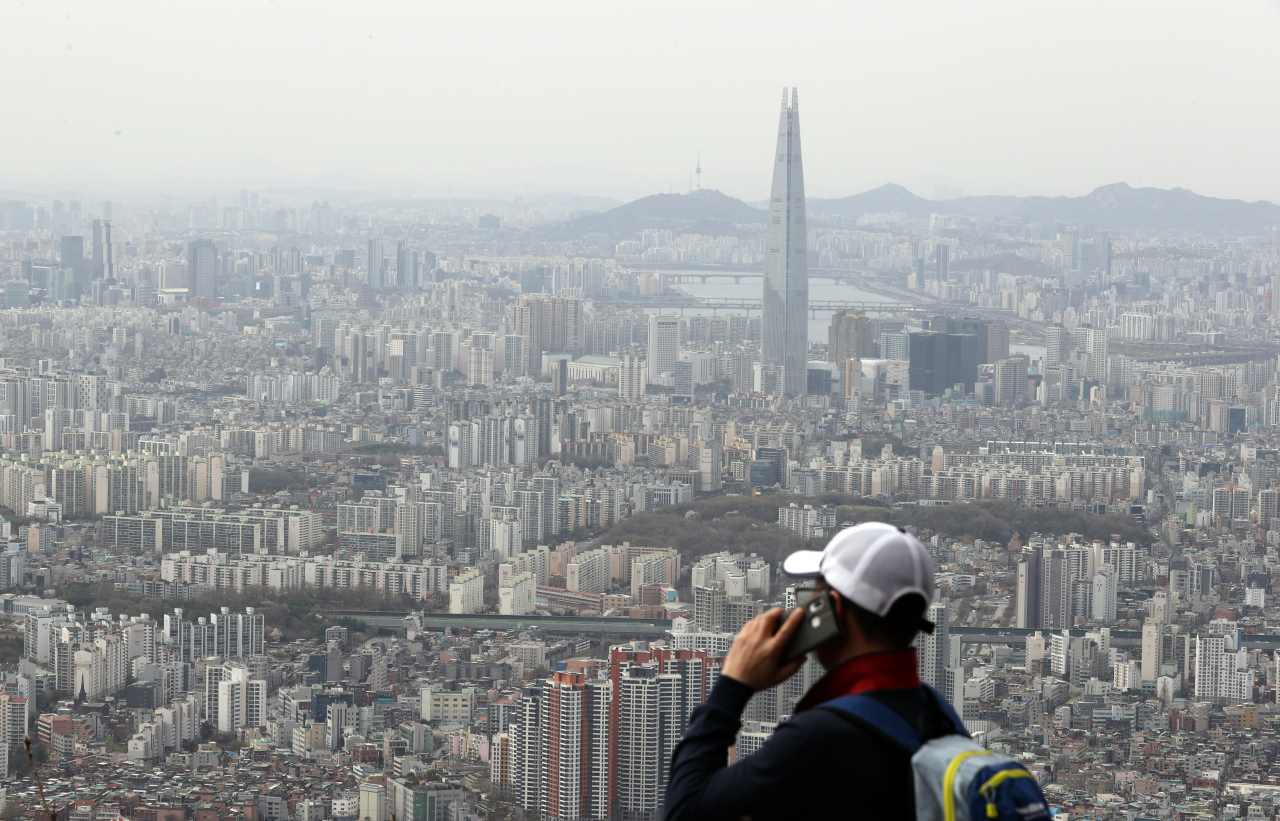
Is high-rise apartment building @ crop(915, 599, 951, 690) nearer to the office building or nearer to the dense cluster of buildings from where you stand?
the dense cluster of buildings

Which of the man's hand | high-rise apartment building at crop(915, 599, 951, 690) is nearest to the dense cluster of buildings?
high-rise apartment building at crop(915, 599, 951, 690)

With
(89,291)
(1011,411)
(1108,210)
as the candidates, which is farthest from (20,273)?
(1108,210)

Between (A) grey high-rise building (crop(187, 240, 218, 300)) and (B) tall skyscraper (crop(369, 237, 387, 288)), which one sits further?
(B) tall skyscraper (crop(369, 237, 387, 288))

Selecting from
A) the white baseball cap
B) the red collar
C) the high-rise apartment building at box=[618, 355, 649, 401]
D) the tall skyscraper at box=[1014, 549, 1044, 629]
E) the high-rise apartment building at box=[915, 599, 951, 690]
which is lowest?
the tall skyscraper at box=[1014, 549, 1044, 629]

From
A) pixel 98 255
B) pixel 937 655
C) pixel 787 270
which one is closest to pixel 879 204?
pixel 787 270

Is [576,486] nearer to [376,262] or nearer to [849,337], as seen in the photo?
[849,337]

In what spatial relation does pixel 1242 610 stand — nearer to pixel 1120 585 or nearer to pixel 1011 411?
pixel 1120 585

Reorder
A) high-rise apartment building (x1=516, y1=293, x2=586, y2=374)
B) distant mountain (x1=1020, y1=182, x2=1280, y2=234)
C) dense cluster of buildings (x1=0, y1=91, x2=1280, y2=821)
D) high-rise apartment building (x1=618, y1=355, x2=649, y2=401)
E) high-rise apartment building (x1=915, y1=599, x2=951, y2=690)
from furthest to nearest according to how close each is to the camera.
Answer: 1. high-rise apartment building (x1=516, y1=293, x2=586, y2=374)
2. distant mountain (x1=1020, y1=182, x2=1280, y2=234)
3. high-rise apartment building (x1=618, y1=355, x2=649, y2=401)
4. high-rise apartment building (x1=915, y1=599, x2=951, y2=690)
5. dense cluster of buildings (x1=0, y1=91, x2=1280, y2=821)
